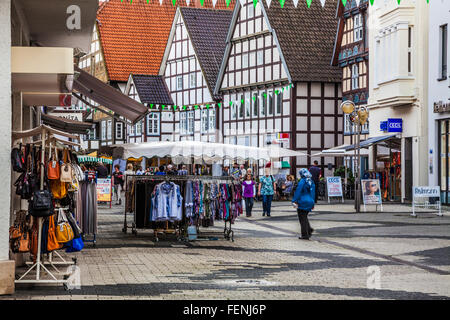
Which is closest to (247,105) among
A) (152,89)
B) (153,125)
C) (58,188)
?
(152,89)

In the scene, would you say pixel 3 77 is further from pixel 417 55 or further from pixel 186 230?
pixel 417 55

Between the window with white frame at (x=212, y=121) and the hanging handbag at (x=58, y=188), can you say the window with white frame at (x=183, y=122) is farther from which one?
the hanging handbag at (x=58, y=188)

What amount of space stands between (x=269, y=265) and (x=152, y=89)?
55.5 meters

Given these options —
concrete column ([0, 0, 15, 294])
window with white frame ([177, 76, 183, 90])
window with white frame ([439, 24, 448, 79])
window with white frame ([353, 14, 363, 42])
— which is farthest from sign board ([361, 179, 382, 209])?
window with white frame ([177, 76, 183, 90])

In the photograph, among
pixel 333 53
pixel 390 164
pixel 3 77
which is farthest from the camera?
pixel 333 53

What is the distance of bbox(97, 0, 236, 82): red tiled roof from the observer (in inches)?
2990

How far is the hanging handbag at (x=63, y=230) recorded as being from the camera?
1215 centimetres

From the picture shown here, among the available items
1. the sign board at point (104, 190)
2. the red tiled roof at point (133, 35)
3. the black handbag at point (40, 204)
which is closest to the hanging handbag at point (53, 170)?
the black handbag at point (40, 204)

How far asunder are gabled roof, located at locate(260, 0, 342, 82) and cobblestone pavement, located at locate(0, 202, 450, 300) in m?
28.1

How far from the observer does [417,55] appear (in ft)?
124

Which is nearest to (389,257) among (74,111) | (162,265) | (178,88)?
(162,265)

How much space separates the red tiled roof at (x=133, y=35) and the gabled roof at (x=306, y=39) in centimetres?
2187

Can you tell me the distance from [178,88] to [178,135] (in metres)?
3.61

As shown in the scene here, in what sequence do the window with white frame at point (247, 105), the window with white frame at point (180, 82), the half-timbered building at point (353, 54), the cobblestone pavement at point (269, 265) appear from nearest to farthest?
1. the cobblestone pavement at point (269, 265)
2. the half-timbered building at point (353, 54)
3. the window with white frame at point (247, 105)
4. the window with white frame at point (180, 82)
